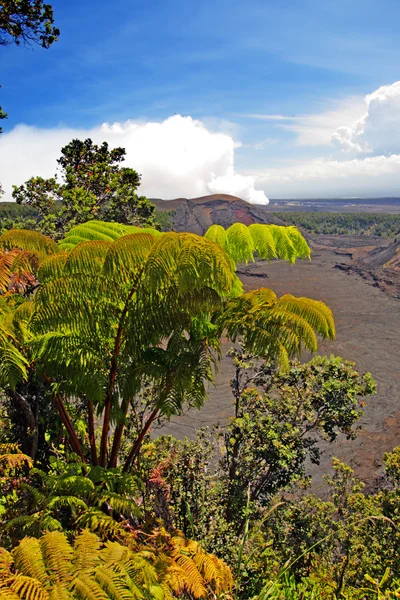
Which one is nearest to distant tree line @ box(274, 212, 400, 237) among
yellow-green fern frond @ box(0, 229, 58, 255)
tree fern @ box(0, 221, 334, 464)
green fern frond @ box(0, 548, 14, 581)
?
tree fern @ box(0, 221, 334, 464)

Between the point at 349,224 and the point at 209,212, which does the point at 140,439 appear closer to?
the point at 209,212

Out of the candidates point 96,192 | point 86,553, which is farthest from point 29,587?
point 96,192

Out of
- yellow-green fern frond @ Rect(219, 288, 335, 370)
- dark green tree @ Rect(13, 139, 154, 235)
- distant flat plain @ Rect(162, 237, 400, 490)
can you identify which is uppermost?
dark green tree @ Rect(13, 139, 154, 235)

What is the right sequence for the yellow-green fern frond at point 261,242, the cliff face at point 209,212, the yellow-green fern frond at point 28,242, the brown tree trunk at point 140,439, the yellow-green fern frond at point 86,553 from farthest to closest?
the cliff face at point 209,212 < the yellow-green fern frond at point 261,242 < the brown tree trunk at point 140,439 < the yellow-green fern frond at point 28,242 < the yellow-green fern frond at point 86,553

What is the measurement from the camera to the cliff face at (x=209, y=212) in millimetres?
77125

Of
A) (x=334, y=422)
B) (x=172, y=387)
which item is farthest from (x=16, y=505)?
(x=334, y=422)

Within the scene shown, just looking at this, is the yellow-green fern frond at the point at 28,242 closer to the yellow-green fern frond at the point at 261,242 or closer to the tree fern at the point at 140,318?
the tree fern at the point at 140,318

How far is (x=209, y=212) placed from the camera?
270 ft

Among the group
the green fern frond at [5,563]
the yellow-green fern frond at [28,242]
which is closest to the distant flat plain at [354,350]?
the yellow-green fern frond at [28,242]

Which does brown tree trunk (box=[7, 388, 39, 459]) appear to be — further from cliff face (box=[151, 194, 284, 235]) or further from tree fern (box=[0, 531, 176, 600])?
cliff face (box=[151, 194, 284, 235])

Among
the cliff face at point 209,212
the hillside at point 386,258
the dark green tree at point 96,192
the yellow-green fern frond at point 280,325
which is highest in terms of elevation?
the cliff face at point 209,212

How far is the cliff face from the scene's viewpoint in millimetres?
77125

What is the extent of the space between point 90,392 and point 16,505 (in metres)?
2.06

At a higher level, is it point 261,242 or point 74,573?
point 261,242
